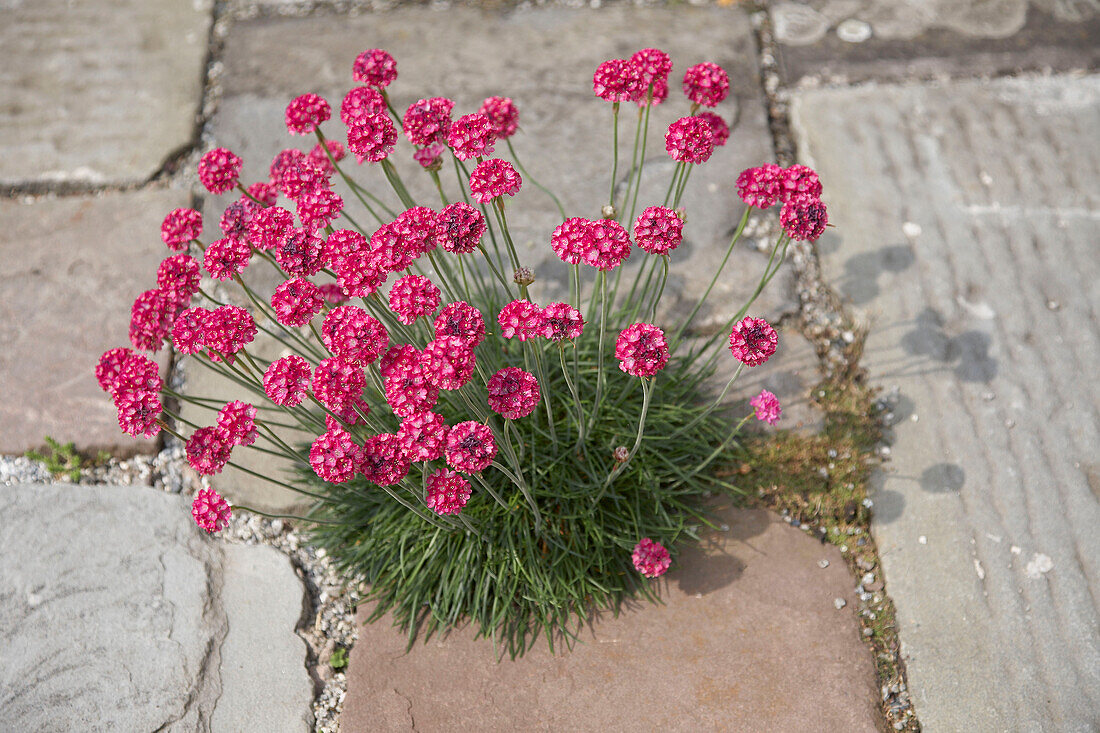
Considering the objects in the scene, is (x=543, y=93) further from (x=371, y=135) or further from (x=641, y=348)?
(x=641, y=348)

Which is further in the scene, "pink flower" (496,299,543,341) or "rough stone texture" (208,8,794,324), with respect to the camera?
"rough stone texture" (208,8,794,324)

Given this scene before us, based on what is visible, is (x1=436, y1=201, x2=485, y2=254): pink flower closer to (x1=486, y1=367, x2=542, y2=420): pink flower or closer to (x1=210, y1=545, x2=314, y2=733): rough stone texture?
(x1=486, y1=367, x2=542, y2=420): pink flower

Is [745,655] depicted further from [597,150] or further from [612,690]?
[597,150]

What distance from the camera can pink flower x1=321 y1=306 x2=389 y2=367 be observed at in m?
2.02

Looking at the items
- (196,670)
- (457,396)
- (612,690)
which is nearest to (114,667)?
(196,670)

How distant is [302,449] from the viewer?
2.91 m

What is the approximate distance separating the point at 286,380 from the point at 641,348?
0.87m

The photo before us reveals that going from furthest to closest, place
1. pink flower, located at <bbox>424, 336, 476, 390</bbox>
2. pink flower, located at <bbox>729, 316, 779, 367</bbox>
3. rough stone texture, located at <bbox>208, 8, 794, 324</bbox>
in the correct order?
rough stone texture, located at <bbox>208, 8, 794, 324</bbox> → pink flower, located at <bbox>729, 316, 779, 367</bbox> → pink flower, located at <bbox>424, 336, 476, 390</bbox>

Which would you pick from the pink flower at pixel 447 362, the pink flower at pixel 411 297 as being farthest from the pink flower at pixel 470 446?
the pink flower at pixel 411 297

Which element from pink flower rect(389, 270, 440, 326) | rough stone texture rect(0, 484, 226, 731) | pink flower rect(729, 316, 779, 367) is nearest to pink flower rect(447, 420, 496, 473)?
pink flower rect(389, 270, 440, 326)

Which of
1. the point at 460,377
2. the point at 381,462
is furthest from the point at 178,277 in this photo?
the point at 460,377

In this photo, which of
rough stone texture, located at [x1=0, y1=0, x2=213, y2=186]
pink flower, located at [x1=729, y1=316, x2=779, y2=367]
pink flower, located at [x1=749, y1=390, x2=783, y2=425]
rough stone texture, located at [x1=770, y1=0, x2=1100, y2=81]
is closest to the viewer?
pink flower, located at [x1=729, y1=316, x2=779, y2=367]

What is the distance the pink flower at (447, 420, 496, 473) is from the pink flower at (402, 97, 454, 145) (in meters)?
0.87

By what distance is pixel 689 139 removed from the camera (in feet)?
7.54
